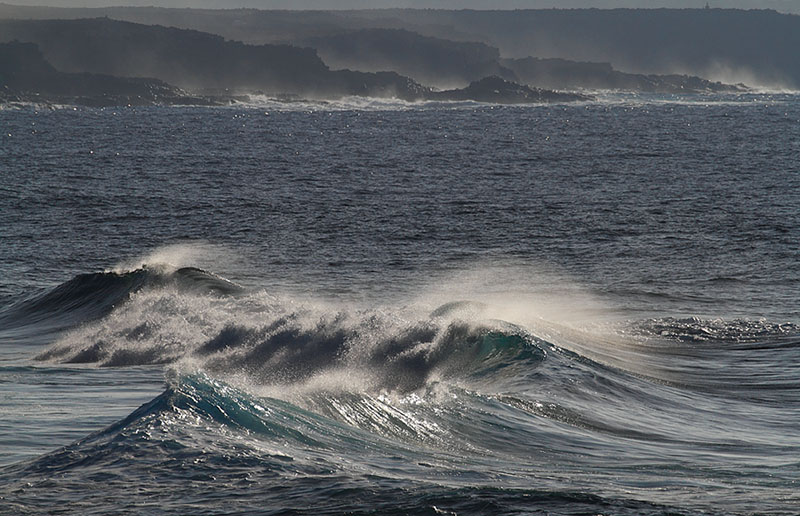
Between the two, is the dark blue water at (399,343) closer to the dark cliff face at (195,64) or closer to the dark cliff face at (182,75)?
the dark cliff face at (182,75)

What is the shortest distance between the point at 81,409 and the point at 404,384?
5.31m

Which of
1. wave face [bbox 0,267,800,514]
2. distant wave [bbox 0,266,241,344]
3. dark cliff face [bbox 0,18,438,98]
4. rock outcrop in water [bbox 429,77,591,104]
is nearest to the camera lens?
wave face [bbox 0,267,800,514]

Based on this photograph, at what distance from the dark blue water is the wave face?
6cm

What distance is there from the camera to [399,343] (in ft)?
60.3

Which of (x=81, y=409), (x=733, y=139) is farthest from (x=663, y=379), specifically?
(x=733, y=139)

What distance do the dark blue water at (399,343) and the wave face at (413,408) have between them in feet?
0.20

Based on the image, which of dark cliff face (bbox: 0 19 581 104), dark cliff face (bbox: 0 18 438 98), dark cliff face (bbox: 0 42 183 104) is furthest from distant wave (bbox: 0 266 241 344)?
dark cliff face (bbox: 0 18 438 98)

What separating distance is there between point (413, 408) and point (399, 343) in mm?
4228

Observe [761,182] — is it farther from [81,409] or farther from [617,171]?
[81,409]

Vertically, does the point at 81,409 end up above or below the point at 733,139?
below

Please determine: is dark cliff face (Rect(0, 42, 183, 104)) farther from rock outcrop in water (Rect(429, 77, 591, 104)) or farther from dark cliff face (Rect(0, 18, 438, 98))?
rock outcrop in water (Rect(429, 77, 591, 104))

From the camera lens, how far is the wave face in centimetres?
964

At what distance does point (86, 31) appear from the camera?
654ft

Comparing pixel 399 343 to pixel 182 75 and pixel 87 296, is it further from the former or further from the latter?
pixel 182 75
